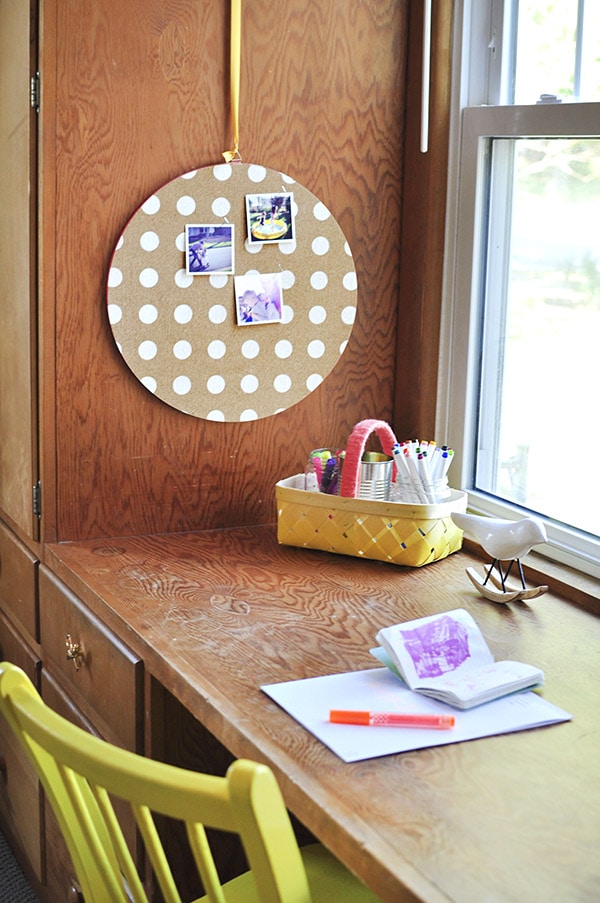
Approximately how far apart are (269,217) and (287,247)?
64mm

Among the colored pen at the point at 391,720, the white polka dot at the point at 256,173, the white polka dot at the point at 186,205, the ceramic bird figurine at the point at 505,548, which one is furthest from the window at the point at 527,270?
the colored pen at the point at 391,720

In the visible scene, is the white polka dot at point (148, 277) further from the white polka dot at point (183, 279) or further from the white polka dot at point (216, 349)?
the white polka dot at point (216, 349)

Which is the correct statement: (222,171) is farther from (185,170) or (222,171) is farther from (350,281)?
(350,281)

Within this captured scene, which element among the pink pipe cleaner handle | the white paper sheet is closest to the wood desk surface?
the white paper sheet

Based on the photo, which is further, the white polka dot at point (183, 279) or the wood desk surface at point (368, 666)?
the white polka dot at point (183, 279)

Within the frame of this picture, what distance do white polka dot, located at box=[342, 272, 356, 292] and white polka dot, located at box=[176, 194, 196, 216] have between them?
1.07 feet

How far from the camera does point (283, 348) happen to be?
1941mm

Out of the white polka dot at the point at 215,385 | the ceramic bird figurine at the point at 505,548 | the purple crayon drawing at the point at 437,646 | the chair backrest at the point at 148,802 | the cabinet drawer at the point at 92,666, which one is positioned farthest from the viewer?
the white polka dot at the point at 215,385

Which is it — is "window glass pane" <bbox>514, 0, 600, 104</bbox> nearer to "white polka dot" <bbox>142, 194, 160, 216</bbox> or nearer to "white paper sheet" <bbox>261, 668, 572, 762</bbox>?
"white polka dot" <bbox>142, 194, 160, 216</bbox>

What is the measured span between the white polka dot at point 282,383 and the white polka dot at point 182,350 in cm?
18

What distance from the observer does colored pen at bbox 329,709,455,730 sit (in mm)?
1161

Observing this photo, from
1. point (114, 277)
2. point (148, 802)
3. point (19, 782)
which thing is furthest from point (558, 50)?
point (19, 782)

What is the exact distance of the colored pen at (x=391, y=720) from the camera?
116 centimetres

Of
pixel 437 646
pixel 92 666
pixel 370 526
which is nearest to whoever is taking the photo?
pixel 437 646
